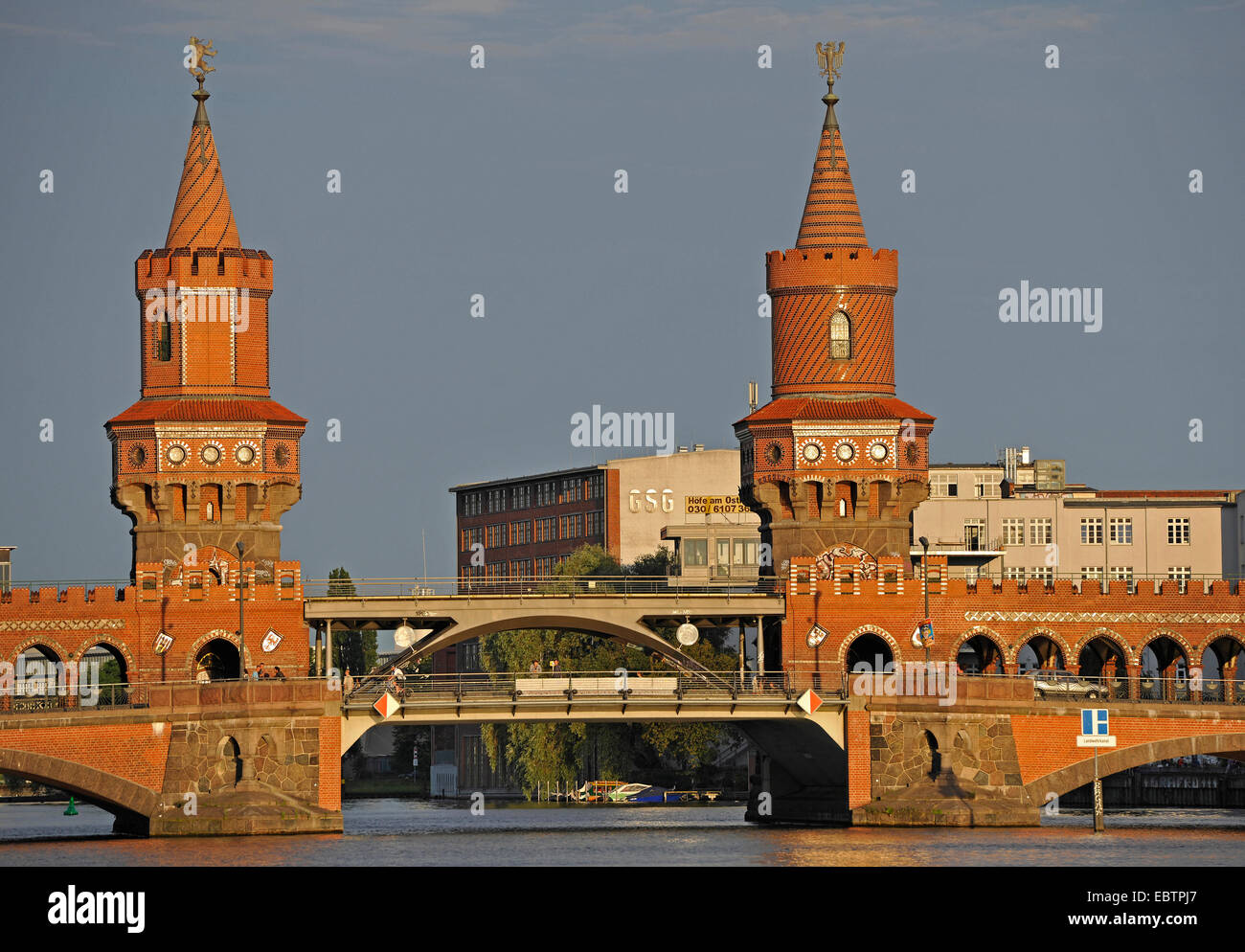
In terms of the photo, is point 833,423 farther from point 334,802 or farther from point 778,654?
point 334,802

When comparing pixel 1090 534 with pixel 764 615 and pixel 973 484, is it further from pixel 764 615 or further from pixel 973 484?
pixel 764 615

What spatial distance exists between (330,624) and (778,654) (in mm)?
19869

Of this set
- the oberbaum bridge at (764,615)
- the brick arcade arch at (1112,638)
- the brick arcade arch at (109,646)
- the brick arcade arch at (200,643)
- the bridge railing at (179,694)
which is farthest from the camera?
the brick arcade arch at (1112,638)

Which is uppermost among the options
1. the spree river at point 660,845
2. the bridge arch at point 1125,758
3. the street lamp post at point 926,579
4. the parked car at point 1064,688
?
the street lamp post at point 926,579

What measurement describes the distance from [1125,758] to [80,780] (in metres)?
Result: 40.6

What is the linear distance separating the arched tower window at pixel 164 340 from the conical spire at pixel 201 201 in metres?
3.38

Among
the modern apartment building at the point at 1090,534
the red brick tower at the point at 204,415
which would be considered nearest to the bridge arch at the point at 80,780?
the red brick tower at the point at 204,415

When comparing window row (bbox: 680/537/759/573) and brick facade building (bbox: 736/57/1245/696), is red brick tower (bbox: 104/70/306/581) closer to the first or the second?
brick facade building (bbox: 736/57/1245/696)

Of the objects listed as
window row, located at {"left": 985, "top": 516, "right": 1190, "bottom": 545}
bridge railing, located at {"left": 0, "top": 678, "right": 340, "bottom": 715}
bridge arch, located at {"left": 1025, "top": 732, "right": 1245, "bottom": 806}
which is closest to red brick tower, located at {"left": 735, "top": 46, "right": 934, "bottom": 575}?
bridge arch, located at {"left": 1025, "top": 732, "right": 1245, "bottom": 806}

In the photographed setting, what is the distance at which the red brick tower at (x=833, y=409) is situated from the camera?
387 feet

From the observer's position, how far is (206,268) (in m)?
116

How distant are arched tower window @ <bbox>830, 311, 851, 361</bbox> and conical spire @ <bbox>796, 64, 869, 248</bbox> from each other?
3.26 metres

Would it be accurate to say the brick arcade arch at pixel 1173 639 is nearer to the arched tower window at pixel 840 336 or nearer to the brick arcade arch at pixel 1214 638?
the brick arcade arch at pixel 1214 638
